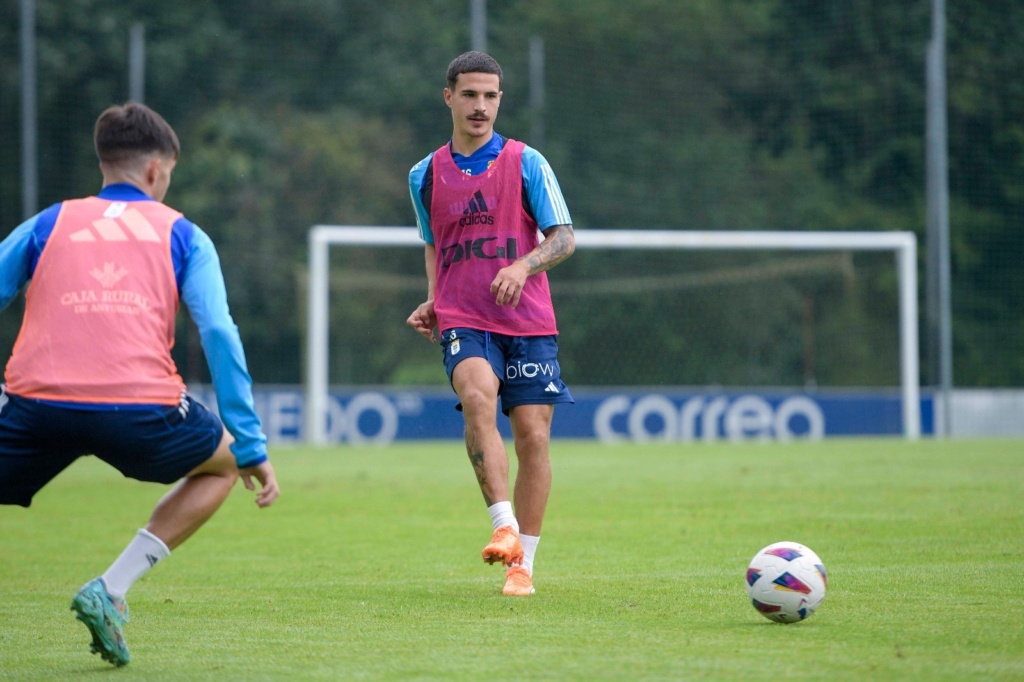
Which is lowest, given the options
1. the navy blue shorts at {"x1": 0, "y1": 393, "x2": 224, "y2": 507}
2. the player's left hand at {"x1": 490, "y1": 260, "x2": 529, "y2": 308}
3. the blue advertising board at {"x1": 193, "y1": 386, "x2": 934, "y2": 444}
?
the blue advertising board at {"x1": 193, "y1": 386, "x2": 934, "y2": 444}

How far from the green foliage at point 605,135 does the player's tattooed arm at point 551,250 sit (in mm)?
21064

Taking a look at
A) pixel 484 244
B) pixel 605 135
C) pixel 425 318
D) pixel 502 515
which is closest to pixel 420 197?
pixel 484 244

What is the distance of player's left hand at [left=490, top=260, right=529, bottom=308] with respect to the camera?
19.2 ft

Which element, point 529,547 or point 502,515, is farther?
point 529,547

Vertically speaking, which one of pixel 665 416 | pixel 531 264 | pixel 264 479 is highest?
pixel 531 264

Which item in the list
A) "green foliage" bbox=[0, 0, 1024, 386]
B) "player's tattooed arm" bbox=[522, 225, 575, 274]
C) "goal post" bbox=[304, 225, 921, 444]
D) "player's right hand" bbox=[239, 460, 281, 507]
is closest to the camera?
"player's right hand" bbox=[239, 460, 281, 507]

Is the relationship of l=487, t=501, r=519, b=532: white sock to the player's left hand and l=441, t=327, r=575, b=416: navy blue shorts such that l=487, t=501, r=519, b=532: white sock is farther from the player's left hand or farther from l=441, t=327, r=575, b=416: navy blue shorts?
the player's left hand

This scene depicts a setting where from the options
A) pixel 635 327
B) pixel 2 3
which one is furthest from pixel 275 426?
pixel 2 3

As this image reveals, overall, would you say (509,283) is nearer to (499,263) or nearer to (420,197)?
(499,263)

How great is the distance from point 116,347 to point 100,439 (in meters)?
0.26

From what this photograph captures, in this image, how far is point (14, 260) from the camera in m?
4.16

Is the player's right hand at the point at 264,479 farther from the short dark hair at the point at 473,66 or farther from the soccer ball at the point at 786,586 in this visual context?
the short dark hair at the point at 473,66

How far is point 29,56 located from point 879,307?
16.8 m

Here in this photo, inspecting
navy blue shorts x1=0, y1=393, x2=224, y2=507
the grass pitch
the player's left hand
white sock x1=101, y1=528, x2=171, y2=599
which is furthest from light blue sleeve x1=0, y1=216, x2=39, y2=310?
the player's left hand
